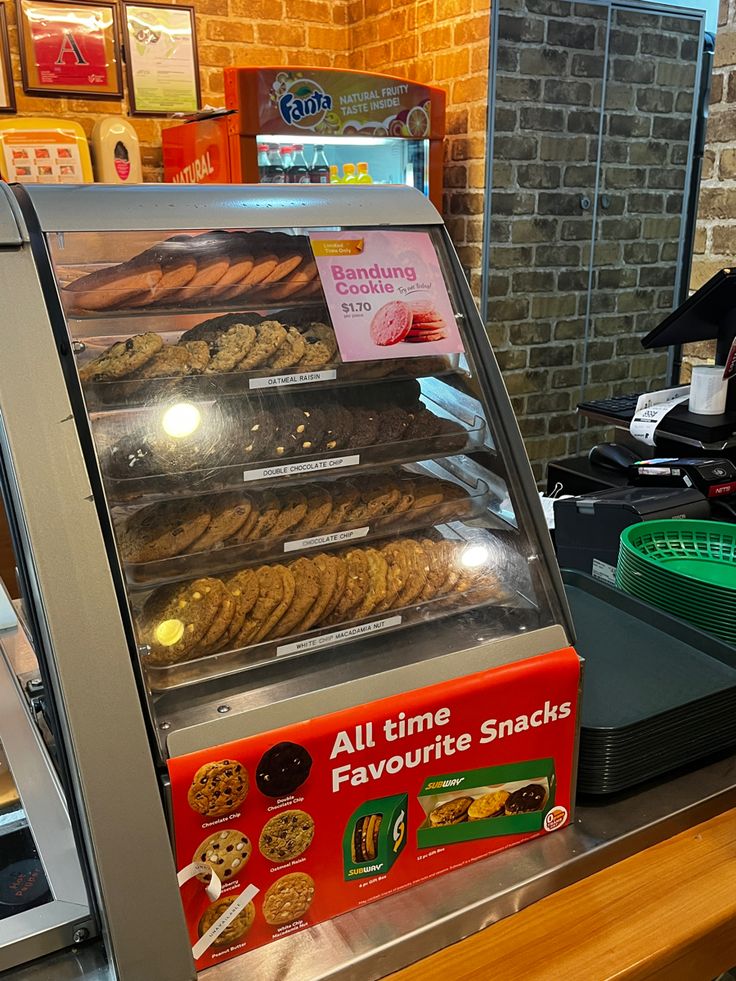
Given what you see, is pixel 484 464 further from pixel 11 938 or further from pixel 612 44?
pixel 612 44

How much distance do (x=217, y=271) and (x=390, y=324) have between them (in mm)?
221

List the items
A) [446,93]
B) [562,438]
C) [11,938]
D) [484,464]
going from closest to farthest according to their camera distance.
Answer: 1. [11,938]
2. [484,464]
3. [446,93]
4. [562,438]

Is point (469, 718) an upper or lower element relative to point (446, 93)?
lower

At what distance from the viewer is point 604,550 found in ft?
5.43

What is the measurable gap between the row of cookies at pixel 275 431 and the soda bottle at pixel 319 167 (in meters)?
2.70

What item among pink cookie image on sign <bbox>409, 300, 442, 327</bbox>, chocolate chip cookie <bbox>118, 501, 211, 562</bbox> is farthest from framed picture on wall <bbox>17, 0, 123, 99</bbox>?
chocolate chip cookie <bbox>118, 501, 211, 562</bbox>

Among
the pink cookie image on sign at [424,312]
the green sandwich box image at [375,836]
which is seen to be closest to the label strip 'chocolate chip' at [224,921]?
the green sandwich box image at [375,836]

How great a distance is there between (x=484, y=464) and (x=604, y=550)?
2.17 ft

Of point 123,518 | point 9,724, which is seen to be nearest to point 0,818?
point 9,724

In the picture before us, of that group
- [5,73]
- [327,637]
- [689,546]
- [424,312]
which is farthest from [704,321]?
[5,73]

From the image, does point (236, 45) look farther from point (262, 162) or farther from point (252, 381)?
point (252, 381)

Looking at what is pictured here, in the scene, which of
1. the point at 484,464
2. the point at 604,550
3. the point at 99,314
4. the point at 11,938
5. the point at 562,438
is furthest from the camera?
the point at 562,438

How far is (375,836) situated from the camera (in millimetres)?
915

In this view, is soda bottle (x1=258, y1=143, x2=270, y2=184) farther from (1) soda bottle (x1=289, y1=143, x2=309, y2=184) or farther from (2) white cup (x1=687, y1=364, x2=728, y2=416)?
(2) white cup (x1=687, y1=364, x2=728, y2=416)
